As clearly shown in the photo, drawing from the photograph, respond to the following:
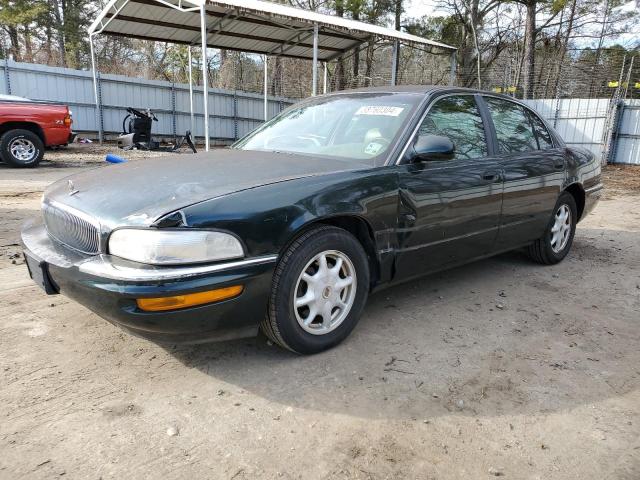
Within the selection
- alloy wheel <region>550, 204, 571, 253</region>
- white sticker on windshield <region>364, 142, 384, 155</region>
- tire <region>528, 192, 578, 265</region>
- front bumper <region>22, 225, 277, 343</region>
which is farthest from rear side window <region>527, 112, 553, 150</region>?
front bumper <region>22, 225, 277, 343</region>

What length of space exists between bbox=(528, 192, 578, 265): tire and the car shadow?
84 centimetres

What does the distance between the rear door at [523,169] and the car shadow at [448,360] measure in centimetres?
63

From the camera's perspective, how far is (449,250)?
354cm

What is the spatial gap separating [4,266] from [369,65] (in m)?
21.9

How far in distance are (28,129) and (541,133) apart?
9859mm

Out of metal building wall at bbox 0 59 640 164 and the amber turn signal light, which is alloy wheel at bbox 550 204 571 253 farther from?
metal building wall at bbox 0 59 640 164

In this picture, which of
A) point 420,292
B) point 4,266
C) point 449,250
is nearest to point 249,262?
point 449,250

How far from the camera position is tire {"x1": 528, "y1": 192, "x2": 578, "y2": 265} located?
469 centimetres

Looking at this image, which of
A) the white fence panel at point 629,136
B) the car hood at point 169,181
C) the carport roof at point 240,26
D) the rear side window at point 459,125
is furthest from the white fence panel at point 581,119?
the car hood at point 169,181

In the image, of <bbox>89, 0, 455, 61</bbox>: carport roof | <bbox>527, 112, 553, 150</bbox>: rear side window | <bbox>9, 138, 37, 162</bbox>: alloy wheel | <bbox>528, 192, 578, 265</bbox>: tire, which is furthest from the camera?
<bbox>89, 0, 455, 61</bbox>: carport roof

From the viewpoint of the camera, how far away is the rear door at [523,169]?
13.0 ft

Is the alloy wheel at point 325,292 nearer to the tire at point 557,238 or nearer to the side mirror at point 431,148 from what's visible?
the side mirror at point 431,148

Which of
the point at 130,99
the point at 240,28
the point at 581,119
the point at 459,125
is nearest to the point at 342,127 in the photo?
the point at 459,125

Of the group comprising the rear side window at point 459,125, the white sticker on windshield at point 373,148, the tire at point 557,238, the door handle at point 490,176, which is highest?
the rear side window at point 459,125
